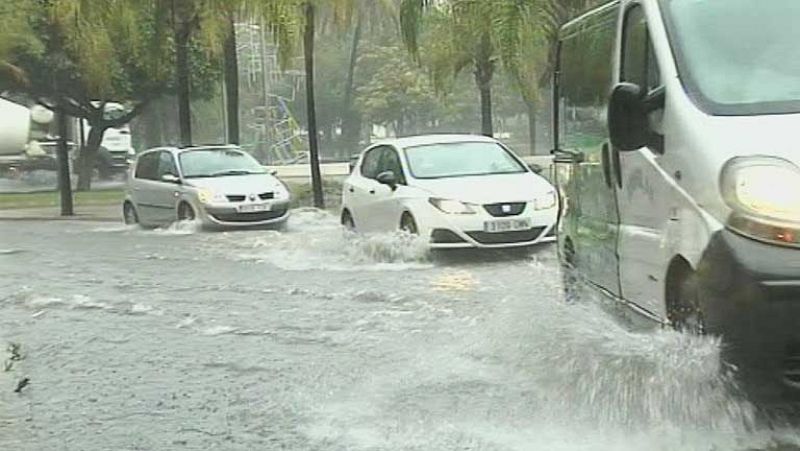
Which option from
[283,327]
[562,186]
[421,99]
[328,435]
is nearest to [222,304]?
[283,327]

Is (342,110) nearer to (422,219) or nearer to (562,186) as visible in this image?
(422,219)

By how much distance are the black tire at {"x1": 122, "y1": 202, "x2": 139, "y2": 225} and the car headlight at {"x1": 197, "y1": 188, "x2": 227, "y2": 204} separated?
2923 mm

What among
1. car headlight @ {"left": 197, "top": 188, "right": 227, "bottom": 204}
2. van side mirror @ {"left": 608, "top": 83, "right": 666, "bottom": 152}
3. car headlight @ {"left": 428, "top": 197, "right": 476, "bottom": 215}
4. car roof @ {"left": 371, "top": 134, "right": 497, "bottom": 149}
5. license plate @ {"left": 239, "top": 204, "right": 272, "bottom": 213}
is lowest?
license plate @ {"left": 239, "top": 204, "right": 272, "bottom": 213}

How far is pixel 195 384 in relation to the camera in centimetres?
745

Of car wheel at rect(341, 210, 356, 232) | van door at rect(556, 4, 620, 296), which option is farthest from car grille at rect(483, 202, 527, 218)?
van door at rect(556, 4, 620, 296)

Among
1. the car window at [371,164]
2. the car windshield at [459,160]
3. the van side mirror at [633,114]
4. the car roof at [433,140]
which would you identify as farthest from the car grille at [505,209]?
the van side mirror at [633,114]

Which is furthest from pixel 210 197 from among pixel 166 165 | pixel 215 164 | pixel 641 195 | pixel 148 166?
pixel 641 195

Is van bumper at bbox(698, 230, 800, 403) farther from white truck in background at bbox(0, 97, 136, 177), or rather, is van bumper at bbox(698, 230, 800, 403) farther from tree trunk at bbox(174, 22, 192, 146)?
tree trunk at bbox(174, 22, 192, 146)

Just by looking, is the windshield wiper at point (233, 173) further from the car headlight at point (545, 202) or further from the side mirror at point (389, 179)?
the car headlight at point (545, 202)

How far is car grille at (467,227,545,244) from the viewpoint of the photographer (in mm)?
13789

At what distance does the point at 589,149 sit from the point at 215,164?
14.4 meters

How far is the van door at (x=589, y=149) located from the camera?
23.6ft

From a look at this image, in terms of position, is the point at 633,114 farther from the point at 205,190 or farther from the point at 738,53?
the point at 205,190

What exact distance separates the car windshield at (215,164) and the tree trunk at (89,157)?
65.4 ft
